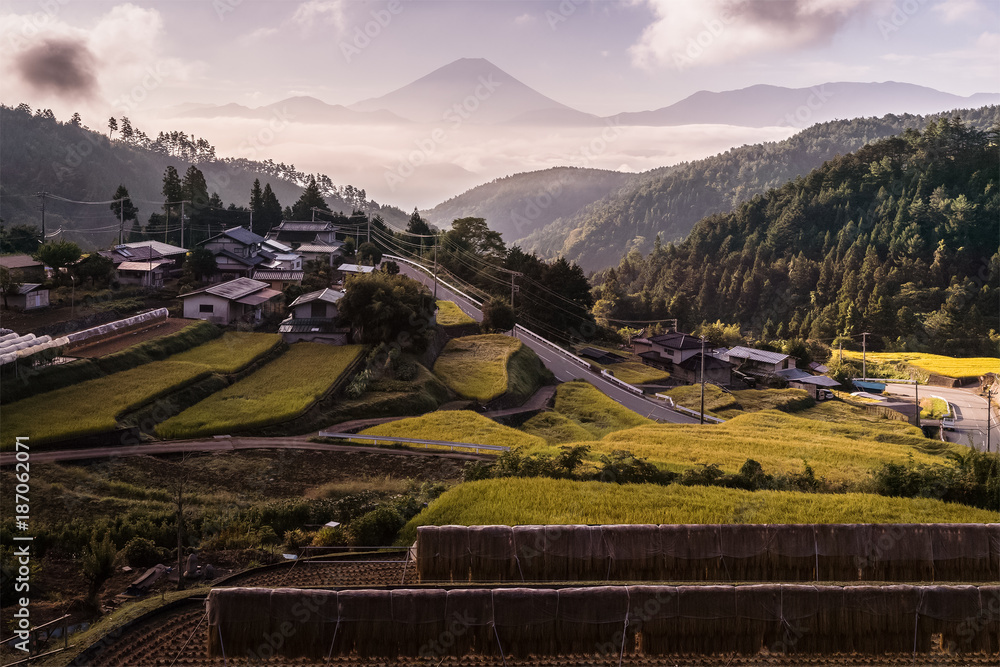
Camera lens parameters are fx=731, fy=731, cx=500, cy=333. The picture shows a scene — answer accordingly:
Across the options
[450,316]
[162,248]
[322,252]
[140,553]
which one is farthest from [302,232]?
[140,553]

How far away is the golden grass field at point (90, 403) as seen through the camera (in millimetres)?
26062

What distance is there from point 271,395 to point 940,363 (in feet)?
272

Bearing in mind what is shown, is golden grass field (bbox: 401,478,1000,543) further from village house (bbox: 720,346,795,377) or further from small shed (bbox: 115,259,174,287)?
village house (bbox: 720,346,795,377)

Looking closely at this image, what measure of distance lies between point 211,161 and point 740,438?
178385 millimetres

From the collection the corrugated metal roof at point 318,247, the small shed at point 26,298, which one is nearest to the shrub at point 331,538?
the small shed at point 26,298

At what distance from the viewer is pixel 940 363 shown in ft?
287

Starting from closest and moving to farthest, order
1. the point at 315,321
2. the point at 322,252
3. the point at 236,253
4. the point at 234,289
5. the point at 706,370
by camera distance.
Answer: the point at 315,321, the point at 234,289, the point at 706,370, the point at 236,253, the point at 322,252

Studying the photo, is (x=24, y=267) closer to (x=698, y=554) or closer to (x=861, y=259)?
(x=698, y=554)

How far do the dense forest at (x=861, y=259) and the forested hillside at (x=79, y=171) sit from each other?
7677cm

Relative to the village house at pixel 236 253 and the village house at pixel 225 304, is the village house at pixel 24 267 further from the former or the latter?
the village house at pixel 236 253

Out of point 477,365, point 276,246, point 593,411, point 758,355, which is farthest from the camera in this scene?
point 276,246

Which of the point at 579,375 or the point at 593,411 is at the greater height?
the point at 579,375

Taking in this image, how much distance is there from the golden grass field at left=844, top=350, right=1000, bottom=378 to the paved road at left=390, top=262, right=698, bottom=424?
158 feet

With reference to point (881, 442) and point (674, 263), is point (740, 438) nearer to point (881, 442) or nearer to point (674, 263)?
point (881, 442)
